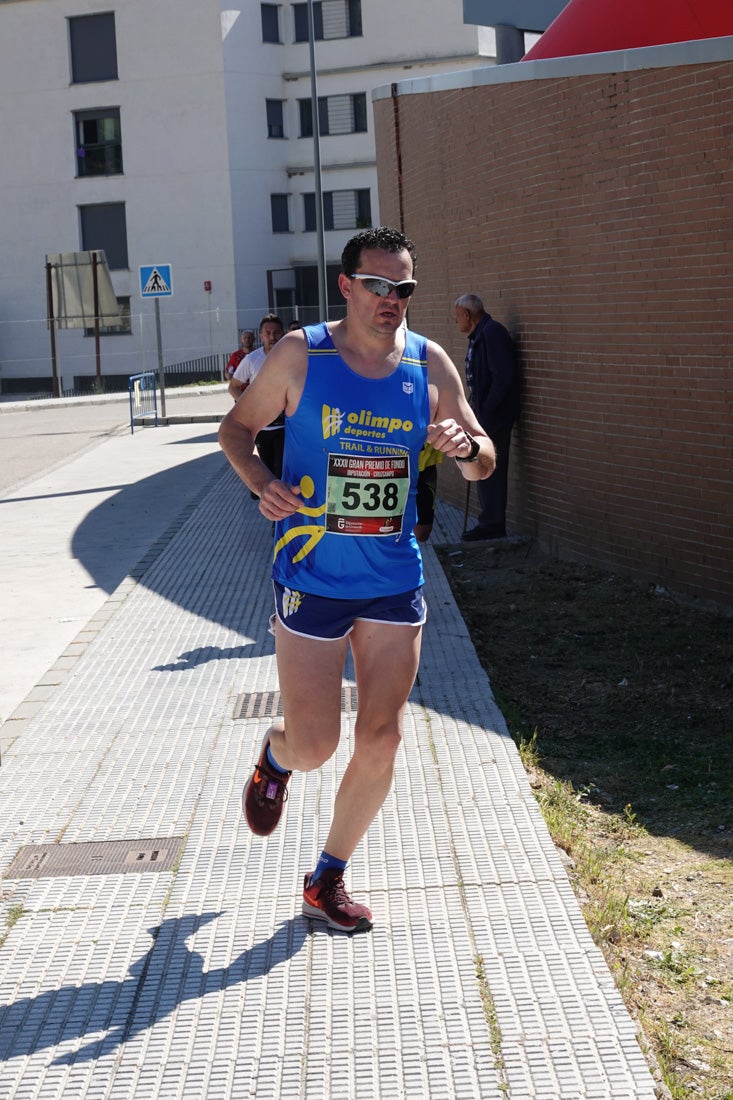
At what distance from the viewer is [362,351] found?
165 inches

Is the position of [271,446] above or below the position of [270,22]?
below

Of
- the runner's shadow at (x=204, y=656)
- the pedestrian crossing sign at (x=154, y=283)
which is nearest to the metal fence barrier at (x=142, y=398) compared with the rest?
the pedestrian crossing sign at (x=154, y=283)

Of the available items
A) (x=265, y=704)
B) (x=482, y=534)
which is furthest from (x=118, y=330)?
(x=265, y=704)

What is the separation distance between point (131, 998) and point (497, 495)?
792 centimetres

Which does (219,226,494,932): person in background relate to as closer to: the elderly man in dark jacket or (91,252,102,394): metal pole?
the elderly man in dark jacket

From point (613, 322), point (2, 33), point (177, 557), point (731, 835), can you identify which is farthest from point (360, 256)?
point (2, 33)

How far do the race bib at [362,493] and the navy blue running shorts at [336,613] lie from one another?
0.21m

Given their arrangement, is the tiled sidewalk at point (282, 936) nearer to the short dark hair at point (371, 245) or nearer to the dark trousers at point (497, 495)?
the short dark hair at point (371, 245)

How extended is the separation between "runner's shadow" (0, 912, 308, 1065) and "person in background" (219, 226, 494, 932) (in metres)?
0.28

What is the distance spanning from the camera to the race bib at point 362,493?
4109mm

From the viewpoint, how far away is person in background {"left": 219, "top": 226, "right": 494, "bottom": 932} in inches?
162

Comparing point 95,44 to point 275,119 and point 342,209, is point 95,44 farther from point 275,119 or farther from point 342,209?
point 342,209

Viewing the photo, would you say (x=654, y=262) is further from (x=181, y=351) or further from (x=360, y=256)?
(x=181, y=351)

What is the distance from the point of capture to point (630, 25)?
10.7 metres
